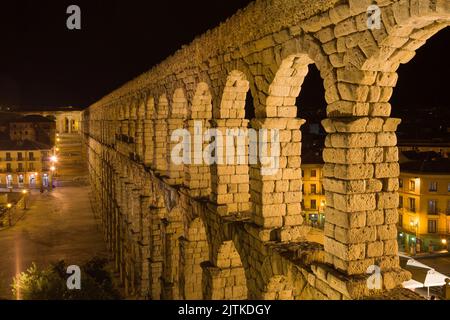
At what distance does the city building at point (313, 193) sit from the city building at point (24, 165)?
37815 millimetres

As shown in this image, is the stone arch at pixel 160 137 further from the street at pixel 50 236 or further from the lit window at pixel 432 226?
the lit window at pixel 432 226

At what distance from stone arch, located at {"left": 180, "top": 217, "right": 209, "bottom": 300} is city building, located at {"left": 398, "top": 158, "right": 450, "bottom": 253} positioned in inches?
853

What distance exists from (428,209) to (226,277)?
79.9ft

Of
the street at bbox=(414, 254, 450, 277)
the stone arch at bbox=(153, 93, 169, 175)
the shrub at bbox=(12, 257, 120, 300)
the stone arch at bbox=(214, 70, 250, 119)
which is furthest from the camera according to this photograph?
the street at bbox=(414, 254, 450, 277)

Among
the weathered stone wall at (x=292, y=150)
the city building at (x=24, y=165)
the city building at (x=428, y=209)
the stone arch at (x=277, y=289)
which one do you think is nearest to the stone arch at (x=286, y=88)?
the weathered stone wall at (x=292, y=150)

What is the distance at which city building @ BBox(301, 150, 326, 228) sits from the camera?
39625 mm

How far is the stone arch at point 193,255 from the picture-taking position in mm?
14656

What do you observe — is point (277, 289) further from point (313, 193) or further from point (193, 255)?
point (313, 193)

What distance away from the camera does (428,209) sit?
32938mm

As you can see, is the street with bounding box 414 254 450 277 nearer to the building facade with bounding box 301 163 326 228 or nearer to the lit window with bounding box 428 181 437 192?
the lit window with bounding box 428 181 437 192

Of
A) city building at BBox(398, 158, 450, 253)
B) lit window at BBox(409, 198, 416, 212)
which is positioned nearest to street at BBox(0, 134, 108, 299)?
city building at BBox(398, 158, 450, 253)

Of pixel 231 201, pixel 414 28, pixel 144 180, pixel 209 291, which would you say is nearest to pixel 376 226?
pixel 414 28

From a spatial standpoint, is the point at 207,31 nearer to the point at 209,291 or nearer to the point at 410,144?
the point at 209,291

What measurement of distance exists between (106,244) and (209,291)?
90.1ft
